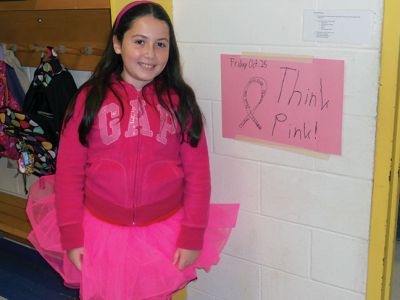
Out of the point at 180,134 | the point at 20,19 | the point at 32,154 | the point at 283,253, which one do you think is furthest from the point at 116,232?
the point at 20,19

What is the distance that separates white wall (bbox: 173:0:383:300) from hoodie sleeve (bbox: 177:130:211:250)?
5.1 inches

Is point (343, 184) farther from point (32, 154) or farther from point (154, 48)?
point (32, 154)

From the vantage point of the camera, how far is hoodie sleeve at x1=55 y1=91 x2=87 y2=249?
1380mm

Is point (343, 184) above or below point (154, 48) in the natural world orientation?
below

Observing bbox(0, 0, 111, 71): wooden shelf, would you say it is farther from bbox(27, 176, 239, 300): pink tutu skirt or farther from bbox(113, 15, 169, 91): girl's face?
bbox(27, 176, 239, 300): pink tutu skirt

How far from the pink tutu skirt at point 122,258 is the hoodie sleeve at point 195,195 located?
41 mm

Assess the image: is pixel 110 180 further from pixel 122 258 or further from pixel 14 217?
pixel 14 217

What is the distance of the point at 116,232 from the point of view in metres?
1.40

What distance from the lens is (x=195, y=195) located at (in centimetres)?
143

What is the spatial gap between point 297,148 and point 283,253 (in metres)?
0.32

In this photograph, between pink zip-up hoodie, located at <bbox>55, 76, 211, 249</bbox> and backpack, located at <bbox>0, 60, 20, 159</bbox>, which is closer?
pink zip-up hoodie, located at <bbox>55, 76, 211, 249</bbox>

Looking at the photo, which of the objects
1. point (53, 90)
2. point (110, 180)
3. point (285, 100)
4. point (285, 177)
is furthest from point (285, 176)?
point (53, 90)

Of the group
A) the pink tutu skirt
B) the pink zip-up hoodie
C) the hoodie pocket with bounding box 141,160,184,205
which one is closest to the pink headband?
the pink zip-up hoodie

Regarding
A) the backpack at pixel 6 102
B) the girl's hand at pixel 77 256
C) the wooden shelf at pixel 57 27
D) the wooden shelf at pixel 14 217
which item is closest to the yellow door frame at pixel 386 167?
the girl's hand at pixel 77 256
